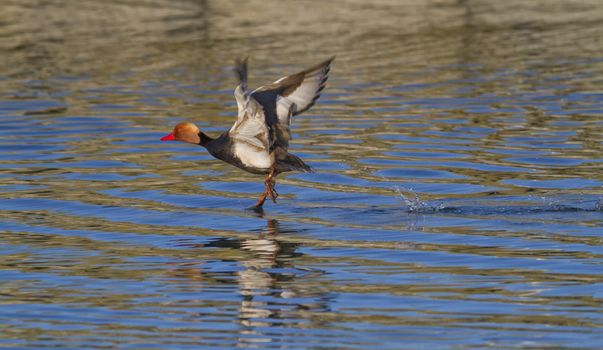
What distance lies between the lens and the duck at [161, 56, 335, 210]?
41.2 ft

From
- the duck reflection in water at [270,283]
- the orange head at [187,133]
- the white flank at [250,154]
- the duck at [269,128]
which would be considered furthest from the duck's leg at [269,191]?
the duck reflection in water at [270,283]

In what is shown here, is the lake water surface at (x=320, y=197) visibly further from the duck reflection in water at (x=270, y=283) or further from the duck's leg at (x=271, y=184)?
the duck's leg at (x=271, y=184)

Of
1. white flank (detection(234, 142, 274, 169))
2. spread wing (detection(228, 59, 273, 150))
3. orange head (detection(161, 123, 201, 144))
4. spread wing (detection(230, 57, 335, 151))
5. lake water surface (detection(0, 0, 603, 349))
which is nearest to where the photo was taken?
lake water surface (detection(0, 0, 603, 349))

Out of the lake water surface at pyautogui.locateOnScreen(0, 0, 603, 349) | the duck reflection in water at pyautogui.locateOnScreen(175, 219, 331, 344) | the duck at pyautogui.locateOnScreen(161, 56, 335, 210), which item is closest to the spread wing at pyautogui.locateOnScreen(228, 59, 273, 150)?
the duck at pyautogui.locateOnScreen(161, 56, 335, 210)

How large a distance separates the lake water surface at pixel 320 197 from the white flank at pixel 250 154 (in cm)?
52

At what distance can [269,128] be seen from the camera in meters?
12.8

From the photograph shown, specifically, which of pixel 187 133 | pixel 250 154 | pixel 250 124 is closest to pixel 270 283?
pixel 250 124

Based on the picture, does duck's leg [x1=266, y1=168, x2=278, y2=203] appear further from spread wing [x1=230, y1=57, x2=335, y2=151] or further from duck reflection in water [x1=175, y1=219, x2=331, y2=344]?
duck reflection in water [x1=175, y1=219, x2=331, y2=344]

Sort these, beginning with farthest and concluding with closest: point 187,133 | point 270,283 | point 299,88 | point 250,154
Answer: point 187,133, point 250,154, point 299,88, point 270,283

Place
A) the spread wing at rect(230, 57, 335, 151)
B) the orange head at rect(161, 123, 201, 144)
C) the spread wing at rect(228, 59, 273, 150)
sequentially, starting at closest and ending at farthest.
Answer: the spread wing at rect(228, 59, 273, 150) < the spread wing at rect(230, 57, 335, 151) < the orange head at rect(161, 123, 201, 144)

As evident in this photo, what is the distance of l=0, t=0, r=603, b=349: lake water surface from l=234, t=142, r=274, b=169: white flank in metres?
0.52

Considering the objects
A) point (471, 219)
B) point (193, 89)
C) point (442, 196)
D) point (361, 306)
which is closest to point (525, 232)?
point (471, 219)

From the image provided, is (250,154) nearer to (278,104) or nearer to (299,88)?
(278,104)

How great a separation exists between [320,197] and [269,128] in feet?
3.77
